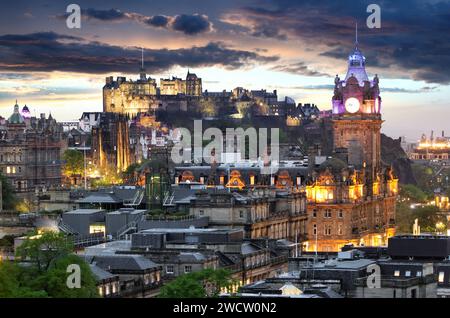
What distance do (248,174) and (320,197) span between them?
6.31m

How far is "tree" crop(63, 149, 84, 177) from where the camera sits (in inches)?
6845

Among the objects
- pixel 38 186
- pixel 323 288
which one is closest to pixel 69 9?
pixel 323 288

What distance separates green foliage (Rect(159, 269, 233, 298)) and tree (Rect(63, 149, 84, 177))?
104 metres

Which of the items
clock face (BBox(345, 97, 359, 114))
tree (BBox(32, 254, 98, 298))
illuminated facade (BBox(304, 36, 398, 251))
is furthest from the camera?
clock face (BBox(345, 97, 359, 114))

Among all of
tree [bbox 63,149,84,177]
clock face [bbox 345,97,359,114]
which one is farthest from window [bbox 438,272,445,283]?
tree [bbox 63,149,84,177]

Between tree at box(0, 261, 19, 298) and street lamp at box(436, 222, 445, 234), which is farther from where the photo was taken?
street lamp at box(436, 222, 445, 234)

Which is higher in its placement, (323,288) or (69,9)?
(69,9)

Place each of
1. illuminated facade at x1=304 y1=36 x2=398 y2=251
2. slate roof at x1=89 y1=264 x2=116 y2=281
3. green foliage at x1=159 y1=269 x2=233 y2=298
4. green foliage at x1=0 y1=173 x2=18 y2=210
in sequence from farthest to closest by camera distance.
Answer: illuminated facade at x1=304 y1=36 x2=398 y2=251 → green foliage at x1=0 y1=173 x2=18 y2=210 → slate roof at x1=89 y1=264 x2=116 y2=281 → green foliage at x1=159 y1=269 x2=233 y2=298

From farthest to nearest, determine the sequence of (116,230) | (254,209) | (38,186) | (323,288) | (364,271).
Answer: (38,186) → (254,209) → (116,230) → (364,271) → (323,288)

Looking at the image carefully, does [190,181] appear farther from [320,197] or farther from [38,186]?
[38,186]

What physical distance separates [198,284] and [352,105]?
284ft

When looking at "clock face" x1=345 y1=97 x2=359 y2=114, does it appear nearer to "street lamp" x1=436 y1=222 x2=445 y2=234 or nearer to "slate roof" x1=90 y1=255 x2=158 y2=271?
"street lamp" x1=436 y1=222 x2=445 y2=234

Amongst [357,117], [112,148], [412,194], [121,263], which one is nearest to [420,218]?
[357,117]

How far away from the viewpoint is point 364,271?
65625mm
